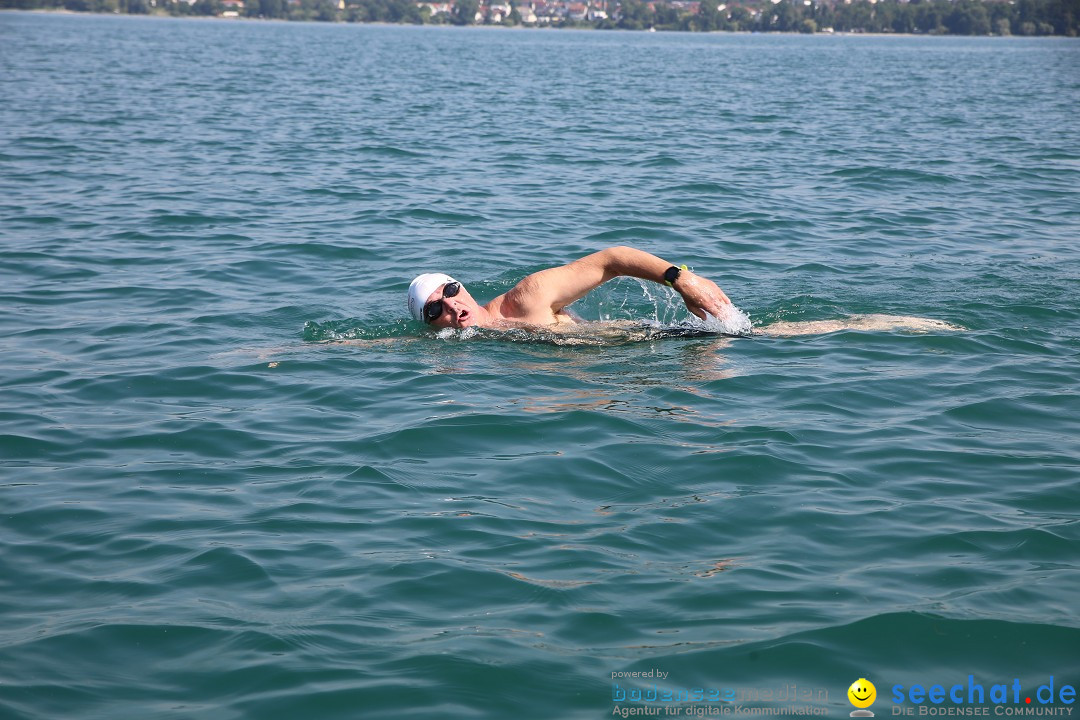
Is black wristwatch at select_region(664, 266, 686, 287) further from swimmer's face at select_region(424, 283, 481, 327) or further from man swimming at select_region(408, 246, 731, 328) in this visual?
swimmer's face at select_region(424, 283, 481, 327)

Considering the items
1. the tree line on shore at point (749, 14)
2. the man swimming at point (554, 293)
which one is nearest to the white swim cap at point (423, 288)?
the man swimming at point (554, 293)

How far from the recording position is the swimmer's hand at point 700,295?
764cm

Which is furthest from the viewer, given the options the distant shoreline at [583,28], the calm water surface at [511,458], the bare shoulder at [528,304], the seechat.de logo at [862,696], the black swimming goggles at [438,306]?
the distant shoreline at [583,28]

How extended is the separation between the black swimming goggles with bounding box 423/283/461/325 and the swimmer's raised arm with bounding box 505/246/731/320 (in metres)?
0.45

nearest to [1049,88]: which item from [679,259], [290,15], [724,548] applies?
[679,259]

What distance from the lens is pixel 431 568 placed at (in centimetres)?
495

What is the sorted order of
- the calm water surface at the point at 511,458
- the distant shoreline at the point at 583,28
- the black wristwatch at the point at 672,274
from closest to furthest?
1. the calm water surface at the point at 511,458
2. the black wristwatch at the point at 672,274
3. the distant shoreline at the point at 583,28

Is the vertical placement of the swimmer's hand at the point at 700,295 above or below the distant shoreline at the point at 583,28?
below

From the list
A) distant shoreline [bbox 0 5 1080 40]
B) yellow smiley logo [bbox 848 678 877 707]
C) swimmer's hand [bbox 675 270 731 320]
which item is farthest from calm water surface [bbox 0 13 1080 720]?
distant shoreline [bbox 0 5 1080 40]

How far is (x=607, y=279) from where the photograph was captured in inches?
312

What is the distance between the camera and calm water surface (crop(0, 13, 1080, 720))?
168 inches

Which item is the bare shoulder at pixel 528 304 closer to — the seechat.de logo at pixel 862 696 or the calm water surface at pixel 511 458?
the calm water surface at pixel 511 458

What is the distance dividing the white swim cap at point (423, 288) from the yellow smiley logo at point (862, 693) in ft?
17.0

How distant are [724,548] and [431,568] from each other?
148cm
